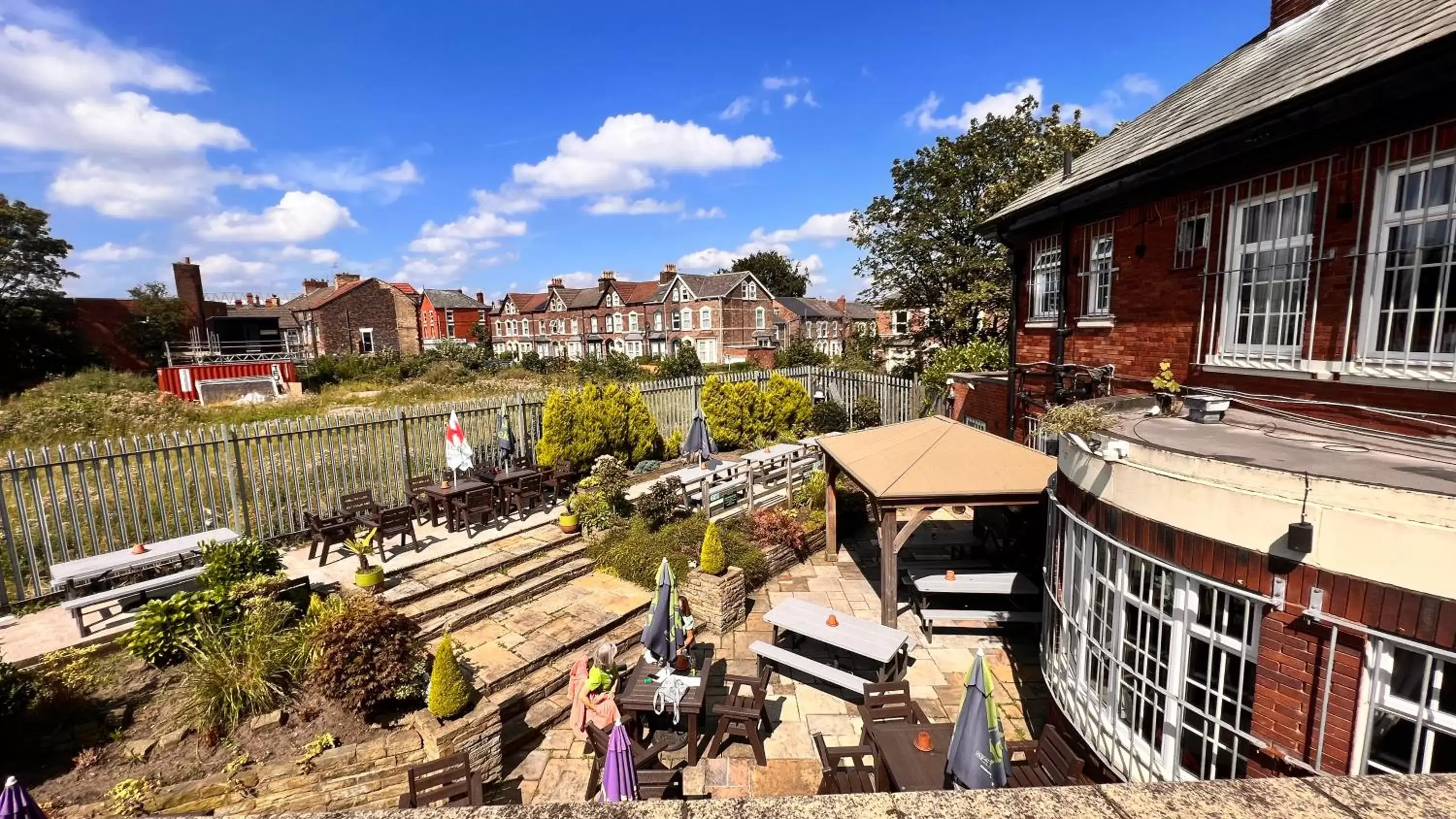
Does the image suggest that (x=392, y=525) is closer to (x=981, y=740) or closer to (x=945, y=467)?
(x=945, y=467)

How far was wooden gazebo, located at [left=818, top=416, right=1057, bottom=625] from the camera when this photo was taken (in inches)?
313

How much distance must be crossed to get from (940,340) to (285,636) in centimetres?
2687

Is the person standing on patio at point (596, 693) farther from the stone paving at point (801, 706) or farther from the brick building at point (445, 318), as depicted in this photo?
the brick building at point (445, 318)

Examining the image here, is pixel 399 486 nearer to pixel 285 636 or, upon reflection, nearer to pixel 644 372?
pixel 285 636

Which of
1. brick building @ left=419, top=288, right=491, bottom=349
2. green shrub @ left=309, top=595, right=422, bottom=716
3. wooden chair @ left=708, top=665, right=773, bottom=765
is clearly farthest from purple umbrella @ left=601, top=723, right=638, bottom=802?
brick building @ left=419, top=288, right=491, bottom=349

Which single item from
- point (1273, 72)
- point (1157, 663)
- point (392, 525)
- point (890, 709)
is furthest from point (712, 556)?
point (1273, 72)

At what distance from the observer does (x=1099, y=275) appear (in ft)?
31.3

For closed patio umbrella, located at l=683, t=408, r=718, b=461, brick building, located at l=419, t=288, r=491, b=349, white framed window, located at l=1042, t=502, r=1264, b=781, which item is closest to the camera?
white framed window, located at l=1042, t=502, r=1264, b=781

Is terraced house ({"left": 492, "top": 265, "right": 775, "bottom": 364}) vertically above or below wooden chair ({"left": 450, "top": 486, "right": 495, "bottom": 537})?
above

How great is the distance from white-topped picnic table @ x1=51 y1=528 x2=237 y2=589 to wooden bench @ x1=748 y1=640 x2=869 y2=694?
7.83m

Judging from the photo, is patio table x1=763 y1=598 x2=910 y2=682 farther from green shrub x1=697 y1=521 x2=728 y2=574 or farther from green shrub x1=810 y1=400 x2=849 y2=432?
green shrub x1=810 y1=400 x2=849 y2=432

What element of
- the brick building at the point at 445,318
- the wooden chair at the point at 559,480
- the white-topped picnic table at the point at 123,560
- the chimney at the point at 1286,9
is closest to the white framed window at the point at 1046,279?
the chimney at the point at 1286,9

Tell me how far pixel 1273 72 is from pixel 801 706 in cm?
929

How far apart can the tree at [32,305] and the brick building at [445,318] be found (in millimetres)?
25349
